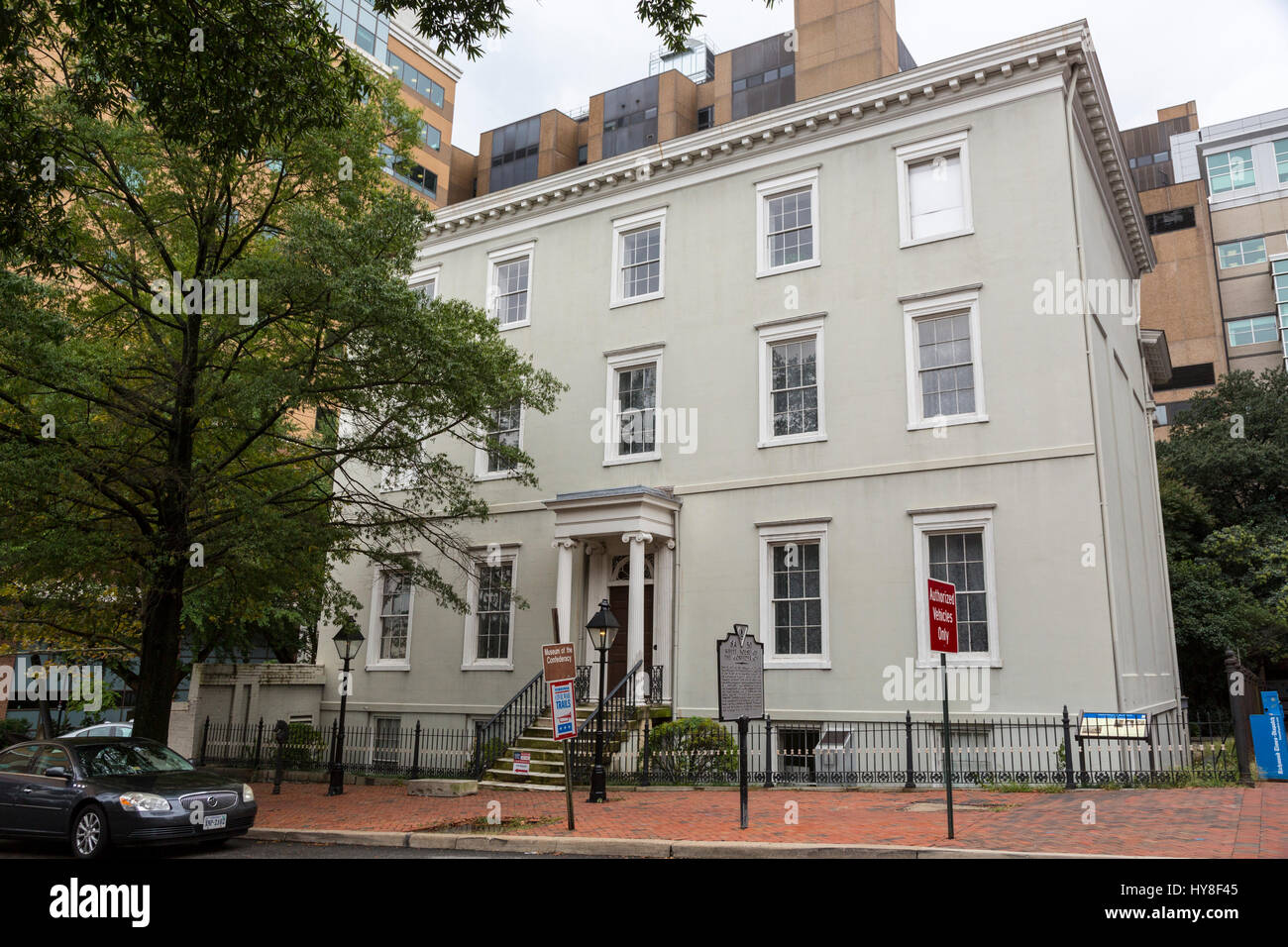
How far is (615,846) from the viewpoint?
1075 cm

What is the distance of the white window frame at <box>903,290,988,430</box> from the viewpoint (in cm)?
1788

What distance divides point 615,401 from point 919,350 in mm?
7110

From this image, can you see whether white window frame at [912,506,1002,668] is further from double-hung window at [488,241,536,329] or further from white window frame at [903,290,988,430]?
double-hung window at [488,241,536,329]

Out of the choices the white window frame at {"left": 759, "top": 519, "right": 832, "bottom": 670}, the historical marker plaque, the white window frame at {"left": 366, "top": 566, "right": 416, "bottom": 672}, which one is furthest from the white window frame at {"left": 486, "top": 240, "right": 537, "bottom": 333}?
the historical marker plaque

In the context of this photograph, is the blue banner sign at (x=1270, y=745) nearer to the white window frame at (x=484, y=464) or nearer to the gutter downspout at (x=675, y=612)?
the gutter downspout at (x=675, y=612)

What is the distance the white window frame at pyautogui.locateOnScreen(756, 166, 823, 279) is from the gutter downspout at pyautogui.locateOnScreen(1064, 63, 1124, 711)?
500cm

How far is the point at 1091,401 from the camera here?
1678cm

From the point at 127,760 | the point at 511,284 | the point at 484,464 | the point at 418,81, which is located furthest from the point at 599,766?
the point at 418,81

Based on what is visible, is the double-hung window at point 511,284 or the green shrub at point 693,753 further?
the double-hung window at point 511,284

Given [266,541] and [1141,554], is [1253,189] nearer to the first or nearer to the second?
[1141,554]

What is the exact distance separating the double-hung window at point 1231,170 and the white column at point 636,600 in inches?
2363

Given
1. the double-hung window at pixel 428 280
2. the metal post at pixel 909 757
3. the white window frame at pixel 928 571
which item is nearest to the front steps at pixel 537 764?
the metal post at pixel 909 757

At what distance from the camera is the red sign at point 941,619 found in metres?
10.7

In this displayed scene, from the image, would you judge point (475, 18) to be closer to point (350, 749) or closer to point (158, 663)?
point (158, 663)
